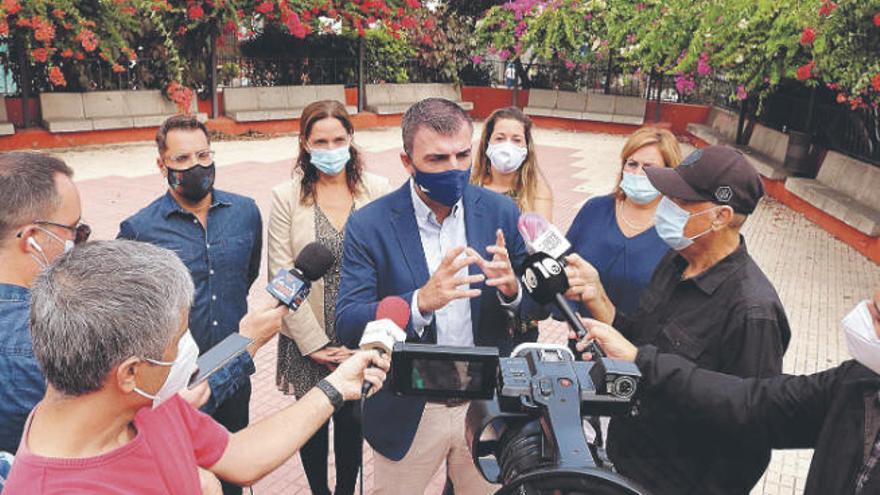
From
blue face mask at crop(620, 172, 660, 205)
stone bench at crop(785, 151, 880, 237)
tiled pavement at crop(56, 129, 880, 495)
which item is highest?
blue face mask at crop(620, 172, 660, 205)

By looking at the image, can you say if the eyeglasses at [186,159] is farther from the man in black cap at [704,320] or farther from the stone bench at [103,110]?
the stone bench at [103,110]

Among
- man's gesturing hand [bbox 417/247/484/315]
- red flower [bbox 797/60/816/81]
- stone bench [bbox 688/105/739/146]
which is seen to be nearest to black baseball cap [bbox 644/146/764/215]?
man's gesturing hand [bbox 417/247/484/315]

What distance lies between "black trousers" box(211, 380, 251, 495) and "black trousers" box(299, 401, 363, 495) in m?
0.34

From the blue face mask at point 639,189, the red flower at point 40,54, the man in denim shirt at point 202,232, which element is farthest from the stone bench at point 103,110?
the blue face mask at point 639,189

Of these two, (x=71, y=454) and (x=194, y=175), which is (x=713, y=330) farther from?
(x=194, y=175)

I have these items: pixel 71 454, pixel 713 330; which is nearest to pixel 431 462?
pixel 713 330

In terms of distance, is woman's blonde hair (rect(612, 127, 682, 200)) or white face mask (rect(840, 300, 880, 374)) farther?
woman's blonde hair (rect(612, 127, 682, 200))

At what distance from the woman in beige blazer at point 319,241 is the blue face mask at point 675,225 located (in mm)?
1461

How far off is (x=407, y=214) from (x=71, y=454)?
4.52 ft

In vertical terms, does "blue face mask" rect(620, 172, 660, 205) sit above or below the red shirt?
above

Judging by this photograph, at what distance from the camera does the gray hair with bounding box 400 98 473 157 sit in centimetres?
239

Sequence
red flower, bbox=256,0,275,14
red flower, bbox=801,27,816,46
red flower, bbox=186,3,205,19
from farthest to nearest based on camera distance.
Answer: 1. red flower, bbox=256,0,275,14
2. red flower, bbox=186,3,205,19
3. red flower, bbox=801,27,816,46

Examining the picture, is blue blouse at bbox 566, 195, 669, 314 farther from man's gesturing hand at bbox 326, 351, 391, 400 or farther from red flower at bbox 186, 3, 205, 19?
red flower at bbox 186, 3, 205, 19

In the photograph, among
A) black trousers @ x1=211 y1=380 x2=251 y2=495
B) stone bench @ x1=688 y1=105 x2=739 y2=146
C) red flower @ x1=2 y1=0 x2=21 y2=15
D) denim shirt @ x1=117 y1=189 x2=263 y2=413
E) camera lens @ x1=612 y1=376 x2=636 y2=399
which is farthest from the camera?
stone bench @ x1=688 y1=105 x2=739 y2=146
